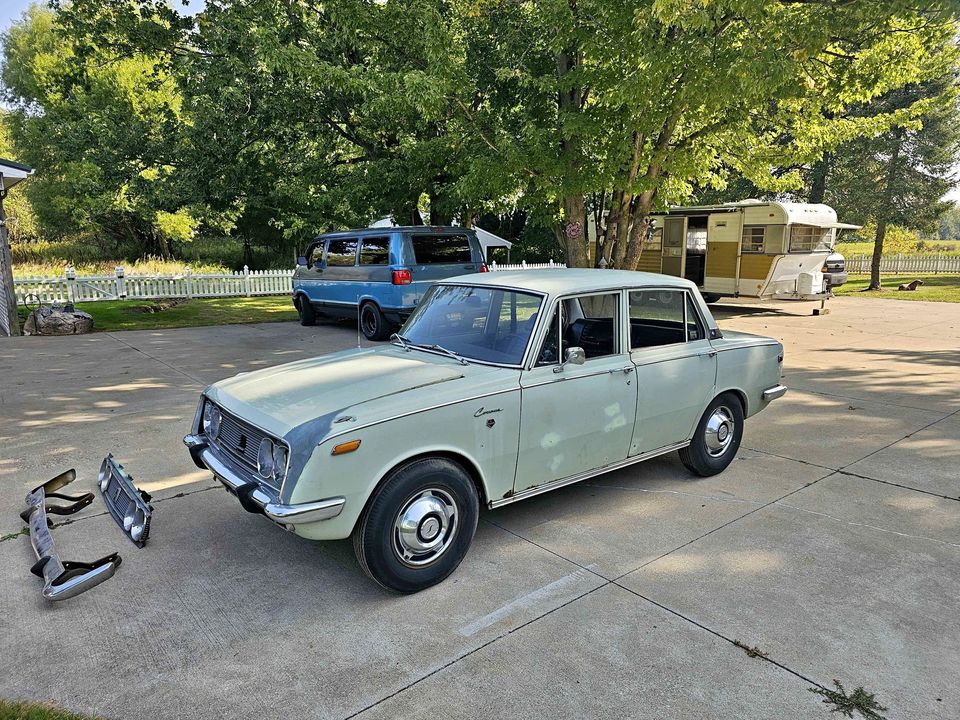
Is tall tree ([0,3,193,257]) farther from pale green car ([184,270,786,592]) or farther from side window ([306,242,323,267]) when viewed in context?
pale green car ([184,270,786,592])

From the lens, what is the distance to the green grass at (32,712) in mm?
2572

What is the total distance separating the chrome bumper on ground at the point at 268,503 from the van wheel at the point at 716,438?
10.1 ft

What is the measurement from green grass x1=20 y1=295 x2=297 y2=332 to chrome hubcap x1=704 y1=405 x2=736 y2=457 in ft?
40.1

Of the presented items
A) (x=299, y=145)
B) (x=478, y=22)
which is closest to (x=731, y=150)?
(x=478, y=22)

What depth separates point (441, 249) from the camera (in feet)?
38.9

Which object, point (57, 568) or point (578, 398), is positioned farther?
point (578, 398)

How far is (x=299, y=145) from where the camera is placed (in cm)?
1622

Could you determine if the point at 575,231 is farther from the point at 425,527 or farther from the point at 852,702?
the point at 852,702

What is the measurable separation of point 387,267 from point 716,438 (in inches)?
299

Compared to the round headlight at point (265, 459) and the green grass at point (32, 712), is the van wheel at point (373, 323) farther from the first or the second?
the green grass at point (32, 712)

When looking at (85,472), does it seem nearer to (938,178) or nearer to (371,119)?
(371,119)

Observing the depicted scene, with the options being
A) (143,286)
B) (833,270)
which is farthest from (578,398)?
(143,286)

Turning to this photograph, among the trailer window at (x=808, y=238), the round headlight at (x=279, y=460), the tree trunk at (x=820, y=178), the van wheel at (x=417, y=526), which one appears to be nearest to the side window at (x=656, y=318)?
the van wheel at (x=417, y=526)

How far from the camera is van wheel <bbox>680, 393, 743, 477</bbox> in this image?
5129 millimetres
